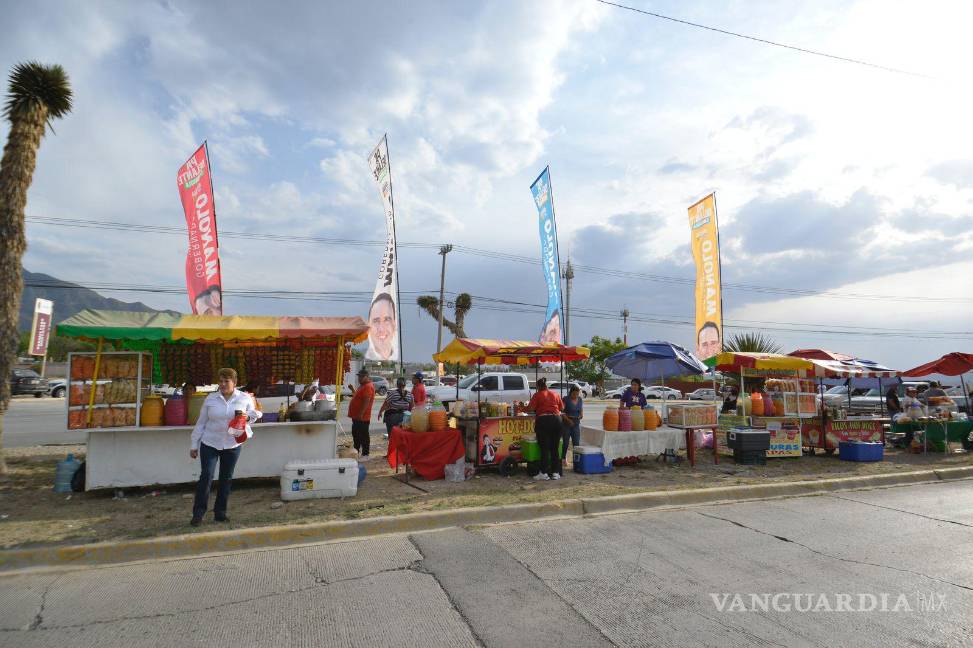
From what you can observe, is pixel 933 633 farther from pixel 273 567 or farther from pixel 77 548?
pixel 77 548

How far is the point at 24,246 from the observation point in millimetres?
9547

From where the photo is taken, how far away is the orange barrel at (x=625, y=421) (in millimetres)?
10609

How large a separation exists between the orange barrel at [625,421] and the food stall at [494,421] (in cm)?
171

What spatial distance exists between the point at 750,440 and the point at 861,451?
9.41 feet

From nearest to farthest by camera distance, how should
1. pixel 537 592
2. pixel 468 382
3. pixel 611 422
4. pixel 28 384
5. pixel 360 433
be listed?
pixel 537 592 → pixel 611 422 → pixel 360 433 → pixel 468 382 → pixel 28 384

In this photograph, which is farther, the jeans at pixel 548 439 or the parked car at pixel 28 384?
the parked car at pixel 28 384

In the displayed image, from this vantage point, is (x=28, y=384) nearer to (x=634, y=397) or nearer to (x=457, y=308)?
(x=457, y=308)

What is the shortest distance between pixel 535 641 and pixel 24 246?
35.4 feet

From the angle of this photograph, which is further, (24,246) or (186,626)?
(24,246)

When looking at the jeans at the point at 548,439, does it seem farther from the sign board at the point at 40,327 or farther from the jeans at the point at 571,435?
the sign board at the point at 40,327

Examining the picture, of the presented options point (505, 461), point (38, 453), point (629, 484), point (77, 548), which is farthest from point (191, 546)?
point (38, 453)

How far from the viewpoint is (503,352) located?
9.91 meters

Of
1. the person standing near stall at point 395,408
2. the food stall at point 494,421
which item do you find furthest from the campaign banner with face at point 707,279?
the person standing near stall at point 395,408

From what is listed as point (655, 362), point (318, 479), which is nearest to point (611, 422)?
point (655, 362)
